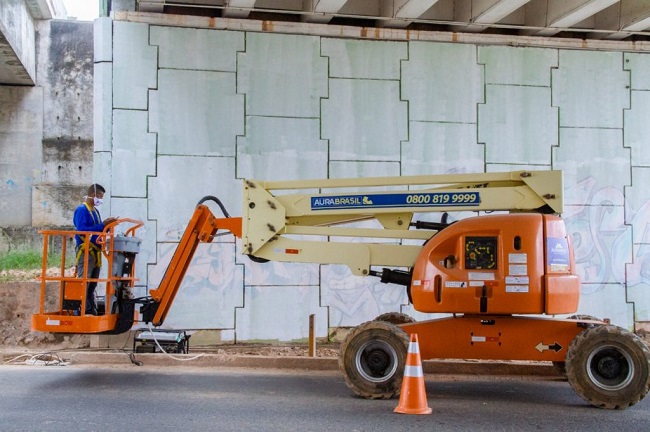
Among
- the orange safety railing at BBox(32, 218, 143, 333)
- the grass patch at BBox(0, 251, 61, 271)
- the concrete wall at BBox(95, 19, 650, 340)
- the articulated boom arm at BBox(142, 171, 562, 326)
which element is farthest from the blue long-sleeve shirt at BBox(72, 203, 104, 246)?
the grass patch at BBox(0, 251, 61, 271)

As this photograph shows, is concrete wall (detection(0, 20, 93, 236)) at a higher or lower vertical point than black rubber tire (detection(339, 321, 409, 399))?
higher

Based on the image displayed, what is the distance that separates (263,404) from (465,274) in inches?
99.9

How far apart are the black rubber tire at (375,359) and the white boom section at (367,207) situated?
91 cm

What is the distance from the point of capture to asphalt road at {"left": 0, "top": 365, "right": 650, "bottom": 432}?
6.50 metres

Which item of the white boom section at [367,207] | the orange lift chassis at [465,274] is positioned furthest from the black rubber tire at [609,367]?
the white boom section at [367,207]

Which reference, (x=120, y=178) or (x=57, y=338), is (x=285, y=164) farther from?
(x=57, y=338)

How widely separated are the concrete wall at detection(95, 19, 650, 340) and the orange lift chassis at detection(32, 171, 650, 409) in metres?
2.50

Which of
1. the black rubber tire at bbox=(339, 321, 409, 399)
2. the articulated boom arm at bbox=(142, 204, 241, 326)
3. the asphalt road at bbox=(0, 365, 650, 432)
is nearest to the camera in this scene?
the asphalt road at bbox=(0, 365, 650, 432)

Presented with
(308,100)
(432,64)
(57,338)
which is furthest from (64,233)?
(432,64)

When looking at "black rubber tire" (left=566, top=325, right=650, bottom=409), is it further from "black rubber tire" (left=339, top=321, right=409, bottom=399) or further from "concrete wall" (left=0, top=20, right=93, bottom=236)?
"concrete wall" (left=0, top=20, right=93, bottom=236)

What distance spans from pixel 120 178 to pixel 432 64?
211 inches

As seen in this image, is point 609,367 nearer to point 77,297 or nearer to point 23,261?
point 77,297

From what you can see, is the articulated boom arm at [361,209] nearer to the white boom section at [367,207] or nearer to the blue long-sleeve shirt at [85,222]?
the white boom section at [367,207]

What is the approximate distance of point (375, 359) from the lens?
7770mm
